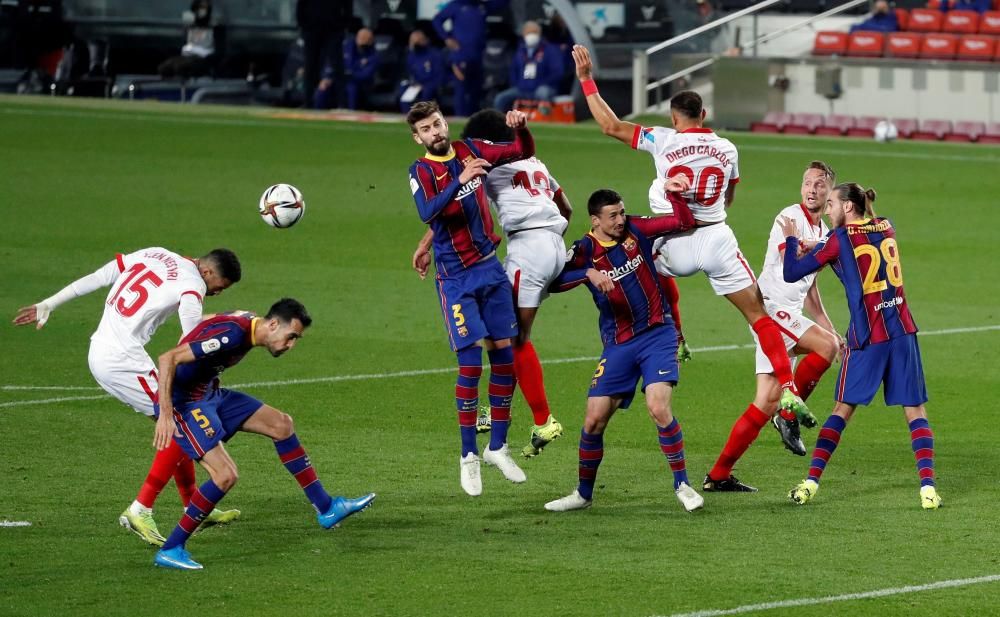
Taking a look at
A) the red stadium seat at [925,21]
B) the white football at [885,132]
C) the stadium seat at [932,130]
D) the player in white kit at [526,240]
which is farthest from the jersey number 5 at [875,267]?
the red stadium seat at [925,21]

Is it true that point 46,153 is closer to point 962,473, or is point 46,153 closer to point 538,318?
point 538,318

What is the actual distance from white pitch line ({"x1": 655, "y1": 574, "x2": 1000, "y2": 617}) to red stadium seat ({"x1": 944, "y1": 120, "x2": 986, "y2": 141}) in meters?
21.5

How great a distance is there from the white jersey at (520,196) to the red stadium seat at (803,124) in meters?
19.8

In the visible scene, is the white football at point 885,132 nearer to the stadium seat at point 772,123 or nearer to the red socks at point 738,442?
the stadium seat at point 772,123

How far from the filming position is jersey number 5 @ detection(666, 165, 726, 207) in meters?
10.4

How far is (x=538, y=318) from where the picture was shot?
16469 mm

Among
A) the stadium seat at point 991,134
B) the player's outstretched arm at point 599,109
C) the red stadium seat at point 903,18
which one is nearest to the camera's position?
the player's outstretched arm at point 599,109

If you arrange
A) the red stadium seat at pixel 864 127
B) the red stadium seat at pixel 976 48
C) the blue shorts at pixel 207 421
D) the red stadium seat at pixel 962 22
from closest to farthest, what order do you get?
1. the blue shorts at pixel 207 421
2. the red stadium seat at pixel 864 127
3. the red stadium seat at pixel 976 48
4. the red stadium seat at pixel 962 22

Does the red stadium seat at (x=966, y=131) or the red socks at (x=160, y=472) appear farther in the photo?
the red stadium seat at (x=966, y=131)

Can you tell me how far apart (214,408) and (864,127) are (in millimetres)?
22141

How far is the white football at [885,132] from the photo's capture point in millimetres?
28766

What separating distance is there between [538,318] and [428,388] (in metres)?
3.32

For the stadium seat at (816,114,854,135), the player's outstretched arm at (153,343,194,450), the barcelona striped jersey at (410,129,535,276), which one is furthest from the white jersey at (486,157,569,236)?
the stadium seat at (816,114,854,135)

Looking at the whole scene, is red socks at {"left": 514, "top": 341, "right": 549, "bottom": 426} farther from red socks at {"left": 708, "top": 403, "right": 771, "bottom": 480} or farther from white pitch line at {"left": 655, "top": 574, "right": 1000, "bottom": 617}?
white pitch line at {"left": 655, "top": 574, "right": 1000, "bottom": 617}
